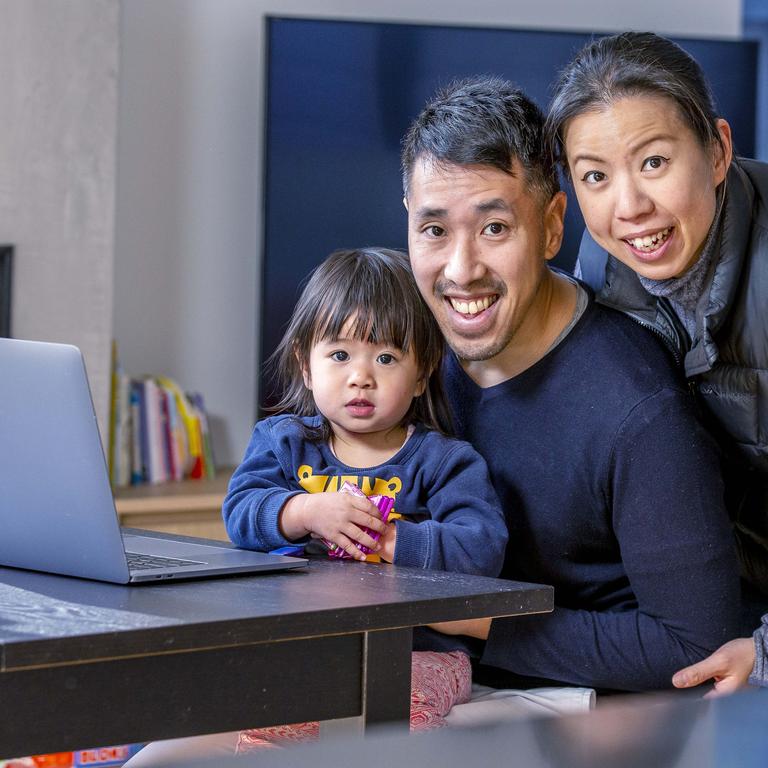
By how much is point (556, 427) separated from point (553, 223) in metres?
0.28

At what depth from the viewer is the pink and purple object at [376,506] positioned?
139 centimetres

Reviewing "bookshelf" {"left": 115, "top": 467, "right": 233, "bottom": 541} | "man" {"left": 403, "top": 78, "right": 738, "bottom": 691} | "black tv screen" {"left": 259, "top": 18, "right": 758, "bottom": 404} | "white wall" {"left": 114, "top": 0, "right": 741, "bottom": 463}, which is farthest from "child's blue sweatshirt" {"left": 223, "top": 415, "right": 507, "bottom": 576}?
"white wall" {"left": 114, "top": 0, "right": 741, "bottom": 463}

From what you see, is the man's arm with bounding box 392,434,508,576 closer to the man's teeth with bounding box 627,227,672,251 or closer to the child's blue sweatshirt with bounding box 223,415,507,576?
the child's blue sweatshirt with bounding box 223,415,507,576

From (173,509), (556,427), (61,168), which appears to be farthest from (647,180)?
(61,168)

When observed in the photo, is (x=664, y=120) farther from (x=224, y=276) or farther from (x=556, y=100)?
(x=224, y=276)

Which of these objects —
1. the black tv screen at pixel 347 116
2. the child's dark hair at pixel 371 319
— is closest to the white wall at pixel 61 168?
the black tv screen at pixel 347 116

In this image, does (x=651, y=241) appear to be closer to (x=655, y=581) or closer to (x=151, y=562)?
(x=655, y=581)

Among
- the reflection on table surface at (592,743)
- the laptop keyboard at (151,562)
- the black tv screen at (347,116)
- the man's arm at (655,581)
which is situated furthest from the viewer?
the black tv screen at (347,116)

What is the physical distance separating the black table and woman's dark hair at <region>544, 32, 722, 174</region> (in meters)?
0.68

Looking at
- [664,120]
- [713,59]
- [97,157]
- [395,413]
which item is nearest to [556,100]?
[664,120]

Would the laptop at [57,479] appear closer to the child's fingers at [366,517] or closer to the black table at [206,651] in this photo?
the black table at [206,651]

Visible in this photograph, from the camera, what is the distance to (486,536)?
1421 mm

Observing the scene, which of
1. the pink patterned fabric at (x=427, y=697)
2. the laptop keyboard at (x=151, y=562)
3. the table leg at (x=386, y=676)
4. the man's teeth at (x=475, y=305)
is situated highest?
the man's teeth at (x=475, y=305)

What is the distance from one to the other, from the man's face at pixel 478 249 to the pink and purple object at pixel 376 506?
10.4 inches
